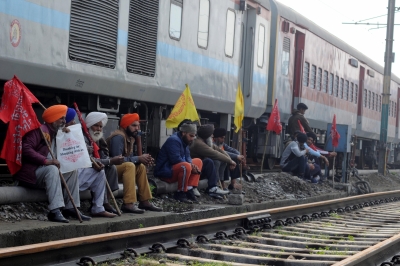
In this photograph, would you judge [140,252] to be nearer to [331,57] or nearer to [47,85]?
[47,85]

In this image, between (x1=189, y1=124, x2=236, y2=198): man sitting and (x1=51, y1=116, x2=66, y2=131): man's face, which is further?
(x1=189, y1=124, x2=236, y2=198): man sitting

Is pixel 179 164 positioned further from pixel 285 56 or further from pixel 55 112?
pixel 285 56

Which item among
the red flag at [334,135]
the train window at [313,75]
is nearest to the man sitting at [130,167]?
the red flag at [334,135]

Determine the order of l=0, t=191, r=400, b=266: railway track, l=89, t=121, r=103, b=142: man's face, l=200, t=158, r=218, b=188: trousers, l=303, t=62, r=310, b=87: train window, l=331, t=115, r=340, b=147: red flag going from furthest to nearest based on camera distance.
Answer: l=303, t=62, r=310, b=87: train window, l=331, t=115, r=340, b=147: red flag, l=200, t=158, r=218, b=188: trousers, l=89, t=121, r=103, b=142: man's face, l=0, t=191, r=400, b=266: railway track

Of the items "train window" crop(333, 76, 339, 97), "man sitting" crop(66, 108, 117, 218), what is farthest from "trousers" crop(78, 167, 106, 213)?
"train window" crop(333, 76, 339, 97)

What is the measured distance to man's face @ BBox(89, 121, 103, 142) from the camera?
7.92 metres

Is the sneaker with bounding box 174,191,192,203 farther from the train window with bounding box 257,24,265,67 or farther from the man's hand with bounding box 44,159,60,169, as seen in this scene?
the train window with bounding box 257,24,265,67

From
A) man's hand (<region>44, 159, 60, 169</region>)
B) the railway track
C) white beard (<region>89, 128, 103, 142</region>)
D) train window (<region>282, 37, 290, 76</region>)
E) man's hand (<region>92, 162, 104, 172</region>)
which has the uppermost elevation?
train window (<region>282, 37, 290, 76</region>)

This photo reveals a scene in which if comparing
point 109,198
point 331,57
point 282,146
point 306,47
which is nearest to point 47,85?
point 109,198

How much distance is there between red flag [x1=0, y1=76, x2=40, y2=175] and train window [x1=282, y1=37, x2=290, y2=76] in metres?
11.0

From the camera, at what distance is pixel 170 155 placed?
9.22 meters

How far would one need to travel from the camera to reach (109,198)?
844cm

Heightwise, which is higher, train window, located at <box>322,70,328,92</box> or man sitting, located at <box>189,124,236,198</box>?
train window, located at <box>322,70,328,92</box>

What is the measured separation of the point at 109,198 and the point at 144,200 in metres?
0.42
